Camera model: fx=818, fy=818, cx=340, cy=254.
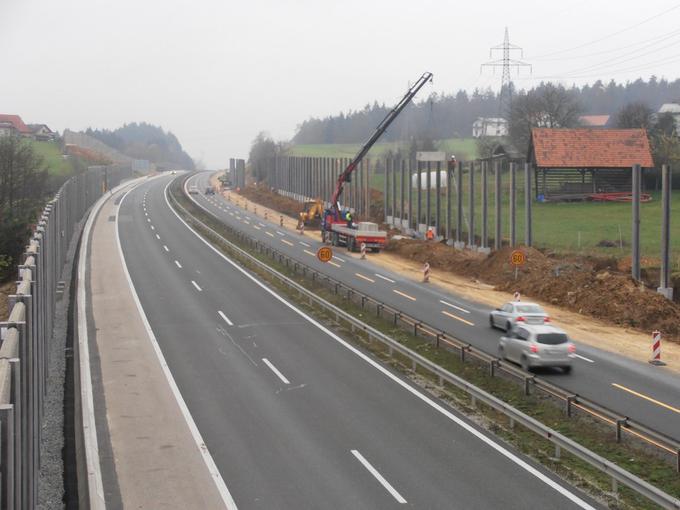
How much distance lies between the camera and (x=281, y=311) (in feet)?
115

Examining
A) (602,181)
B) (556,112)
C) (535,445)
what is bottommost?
(535,445)

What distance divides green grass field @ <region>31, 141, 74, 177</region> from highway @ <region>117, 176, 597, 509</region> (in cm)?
7440

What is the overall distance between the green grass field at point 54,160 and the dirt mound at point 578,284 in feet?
211

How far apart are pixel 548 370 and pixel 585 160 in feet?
184

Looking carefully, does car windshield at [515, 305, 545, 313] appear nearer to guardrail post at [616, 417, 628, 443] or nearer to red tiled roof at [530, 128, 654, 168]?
guardrail post at [616, 417, 628, 443]

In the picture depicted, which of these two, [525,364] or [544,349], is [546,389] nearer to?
[544,349]

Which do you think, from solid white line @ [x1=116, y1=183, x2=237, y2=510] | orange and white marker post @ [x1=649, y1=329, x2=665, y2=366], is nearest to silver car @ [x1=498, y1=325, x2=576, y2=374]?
orange and white marker post @ [x1=649, y1=329, x2=665, y2=366]

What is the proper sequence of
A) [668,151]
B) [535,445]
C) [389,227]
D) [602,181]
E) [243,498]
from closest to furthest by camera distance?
[243,498]
[535,445]
[389,227]
[602,181]
[668,151]

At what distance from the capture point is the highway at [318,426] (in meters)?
15.3

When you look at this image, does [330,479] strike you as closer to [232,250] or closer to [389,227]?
[232,250]

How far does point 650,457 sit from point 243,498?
8645mm

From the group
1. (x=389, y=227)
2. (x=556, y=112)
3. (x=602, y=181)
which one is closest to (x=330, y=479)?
(x=389, y=227)

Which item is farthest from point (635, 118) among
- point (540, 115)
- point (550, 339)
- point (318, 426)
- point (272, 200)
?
point (318, 426)

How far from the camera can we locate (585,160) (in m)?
77.9
